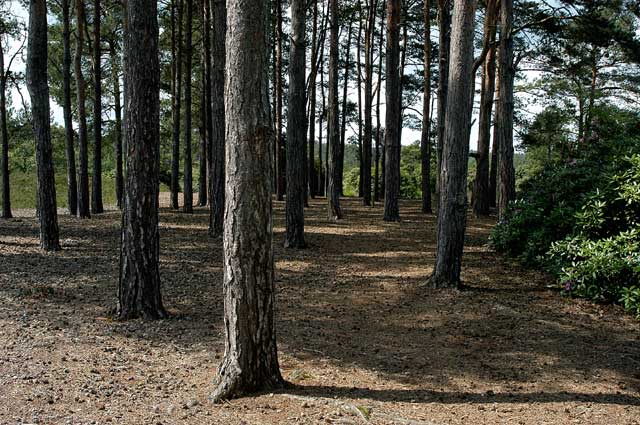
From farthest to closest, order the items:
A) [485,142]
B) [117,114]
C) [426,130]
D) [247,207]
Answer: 1. [117,114]
2. [426,130]
3. [485,142]
4. [247,207]

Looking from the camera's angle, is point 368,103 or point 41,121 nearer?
point 41,121

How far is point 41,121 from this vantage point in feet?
34.7

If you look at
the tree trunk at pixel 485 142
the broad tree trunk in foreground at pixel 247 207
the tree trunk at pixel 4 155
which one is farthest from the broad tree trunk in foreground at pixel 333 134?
the broad tree trunk in foreground at pixel 247 207

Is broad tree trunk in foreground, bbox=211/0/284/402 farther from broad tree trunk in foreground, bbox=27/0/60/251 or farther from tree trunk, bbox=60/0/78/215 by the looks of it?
tree trunk, bbox=60/0/78/215

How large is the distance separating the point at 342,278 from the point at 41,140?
21.2ft

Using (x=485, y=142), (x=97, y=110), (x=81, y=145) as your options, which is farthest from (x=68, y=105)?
(x=485, y=142)

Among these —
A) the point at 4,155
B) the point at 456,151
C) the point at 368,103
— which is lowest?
the point at 456,151

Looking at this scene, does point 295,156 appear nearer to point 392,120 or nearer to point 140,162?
point 392,120

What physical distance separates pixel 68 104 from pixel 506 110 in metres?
12.2

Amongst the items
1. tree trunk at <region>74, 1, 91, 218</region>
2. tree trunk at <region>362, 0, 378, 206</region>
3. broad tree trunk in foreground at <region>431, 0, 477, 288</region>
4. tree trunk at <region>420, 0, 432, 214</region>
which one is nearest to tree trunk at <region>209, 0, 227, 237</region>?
tree trunk at <region>74, 1, 91, 218</region>

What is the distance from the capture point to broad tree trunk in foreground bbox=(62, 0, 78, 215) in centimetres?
1487

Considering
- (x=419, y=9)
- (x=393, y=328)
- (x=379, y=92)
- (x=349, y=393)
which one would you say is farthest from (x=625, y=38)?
(x=379, y=92)

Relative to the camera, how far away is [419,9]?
21703 millimetres

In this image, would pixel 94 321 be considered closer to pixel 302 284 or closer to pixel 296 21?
pixel 302 284
